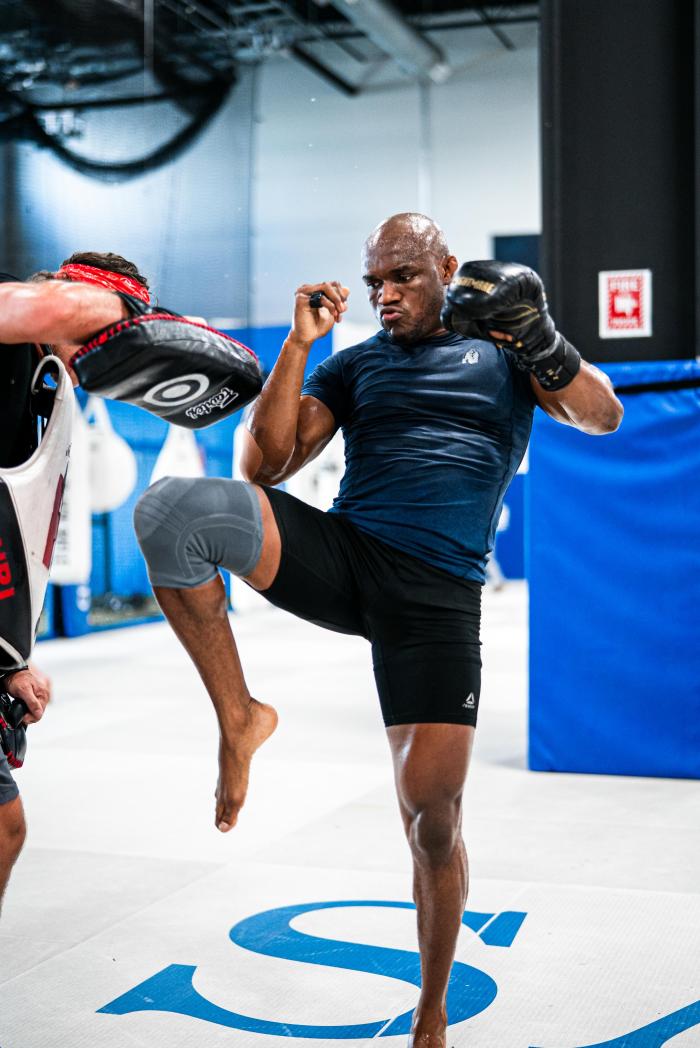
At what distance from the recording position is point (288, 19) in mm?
13156

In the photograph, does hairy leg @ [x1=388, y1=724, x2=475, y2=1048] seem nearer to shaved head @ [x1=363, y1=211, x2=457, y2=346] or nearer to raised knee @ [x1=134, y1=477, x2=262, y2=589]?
raised knee @ [x1=134, y1=477, x2=262, y2=589]

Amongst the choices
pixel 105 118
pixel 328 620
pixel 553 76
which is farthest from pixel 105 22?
pixel 328 620

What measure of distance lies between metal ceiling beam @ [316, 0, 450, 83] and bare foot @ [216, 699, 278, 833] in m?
11.2

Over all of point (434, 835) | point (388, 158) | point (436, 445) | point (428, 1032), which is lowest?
point (428, 1032)

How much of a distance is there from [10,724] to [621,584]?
310cm

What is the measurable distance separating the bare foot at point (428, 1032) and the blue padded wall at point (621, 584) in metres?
2.72

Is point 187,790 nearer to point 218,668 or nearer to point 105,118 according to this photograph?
point 218,668

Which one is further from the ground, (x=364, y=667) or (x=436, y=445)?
(x=436, y=445)

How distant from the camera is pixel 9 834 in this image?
224 centimetres

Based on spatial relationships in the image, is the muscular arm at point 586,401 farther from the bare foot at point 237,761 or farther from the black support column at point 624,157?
the black support column at point 624,157

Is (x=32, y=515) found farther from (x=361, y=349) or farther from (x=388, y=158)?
(x=388, y=158)

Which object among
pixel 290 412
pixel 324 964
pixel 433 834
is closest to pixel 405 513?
pixel 290 412

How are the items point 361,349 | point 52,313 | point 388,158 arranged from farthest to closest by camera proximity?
point 388,158, point 361,349, point 52,313

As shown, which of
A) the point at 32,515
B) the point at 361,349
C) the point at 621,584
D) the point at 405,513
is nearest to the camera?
the point at 32,515
